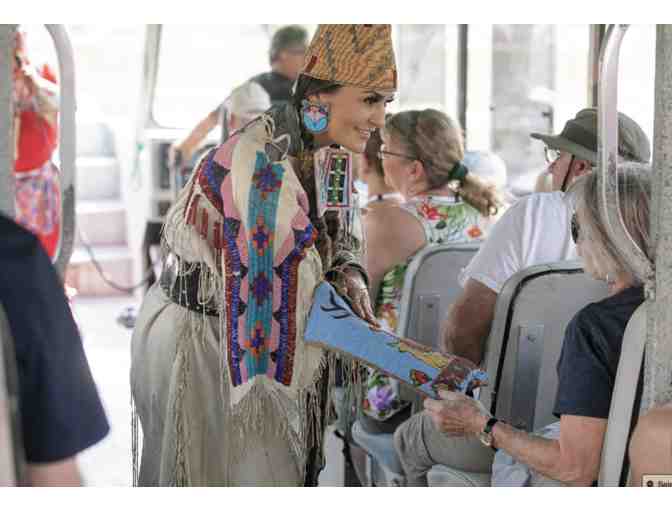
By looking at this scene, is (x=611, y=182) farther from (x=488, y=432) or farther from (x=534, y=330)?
(x=534, y=330)

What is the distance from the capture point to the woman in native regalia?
→ 2367 millimetres

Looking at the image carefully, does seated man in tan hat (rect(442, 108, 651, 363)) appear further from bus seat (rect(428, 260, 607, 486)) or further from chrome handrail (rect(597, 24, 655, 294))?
chrome handrail (rect(597, 24, 655, 294))

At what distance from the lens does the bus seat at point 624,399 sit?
1970 millimetres

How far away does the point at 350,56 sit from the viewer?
2555 mm

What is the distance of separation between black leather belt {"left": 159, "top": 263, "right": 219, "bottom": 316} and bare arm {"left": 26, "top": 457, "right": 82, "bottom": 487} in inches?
49.9

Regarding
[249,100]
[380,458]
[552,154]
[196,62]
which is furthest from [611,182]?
[196,62]

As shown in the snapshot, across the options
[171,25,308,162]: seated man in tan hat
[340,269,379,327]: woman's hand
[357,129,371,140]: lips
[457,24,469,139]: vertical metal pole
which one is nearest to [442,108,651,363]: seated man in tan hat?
[340,269,379,327]: woman's hand

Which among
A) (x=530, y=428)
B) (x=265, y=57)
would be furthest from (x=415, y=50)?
(x=530, y=428)

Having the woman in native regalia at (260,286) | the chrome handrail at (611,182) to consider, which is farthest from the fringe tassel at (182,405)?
the chrome handrail at (611,182)

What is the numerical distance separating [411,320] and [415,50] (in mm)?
6003

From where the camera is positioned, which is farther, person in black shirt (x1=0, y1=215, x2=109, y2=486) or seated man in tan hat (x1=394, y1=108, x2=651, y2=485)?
seated man in tan hat (x1=394, y1=108, x2=651, y2=485)

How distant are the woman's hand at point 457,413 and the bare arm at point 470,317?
662mm

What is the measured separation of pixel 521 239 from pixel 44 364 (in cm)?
213
